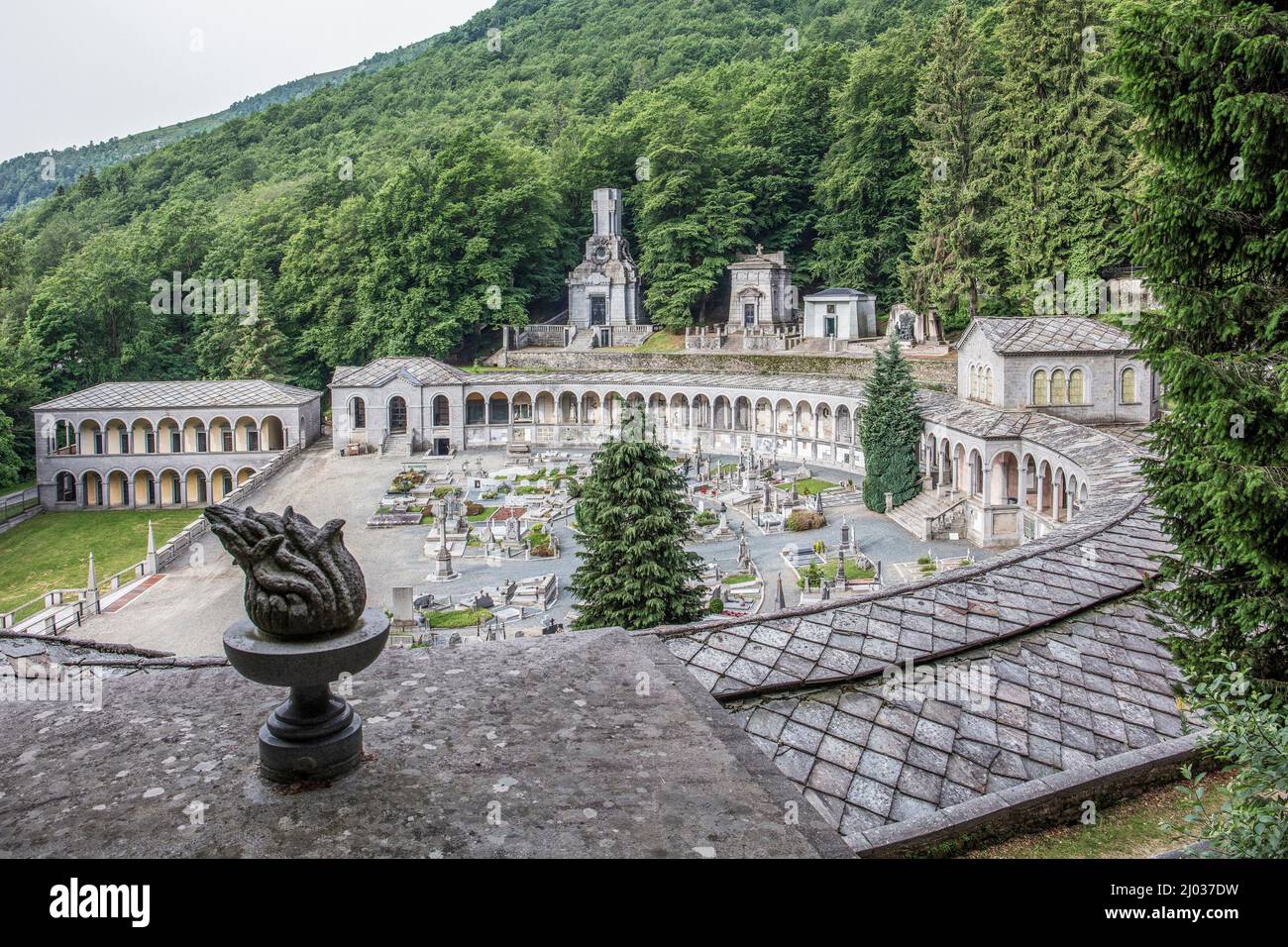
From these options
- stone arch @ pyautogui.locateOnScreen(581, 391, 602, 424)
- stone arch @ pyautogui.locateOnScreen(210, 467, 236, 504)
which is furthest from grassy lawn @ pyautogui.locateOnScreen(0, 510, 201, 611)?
stone arch @ pyautogui.locateOnScreen(581, 391, 602, 424)

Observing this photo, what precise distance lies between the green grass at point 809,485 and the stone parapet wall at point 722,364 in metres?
6.36

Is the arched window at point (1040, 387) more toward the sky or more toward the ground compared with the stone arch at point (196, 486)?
more toward the sky

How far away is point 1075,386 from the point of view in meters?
36.4

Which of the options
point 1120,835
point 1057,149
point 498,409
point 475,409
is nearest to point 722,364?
point 498,409

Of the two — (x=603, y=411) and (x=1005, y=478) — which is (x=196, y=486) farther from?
(x=1005, y=478)

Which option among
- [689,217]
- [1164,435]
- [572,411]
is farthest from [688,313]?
[1164,435]

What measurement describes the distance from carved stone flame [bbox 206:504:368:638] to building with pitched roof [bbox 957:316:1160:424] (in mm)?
33167

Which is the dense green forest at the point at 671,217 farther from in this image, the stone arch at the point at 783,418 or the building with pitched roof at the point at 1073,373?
the stone arch at the point at 783,418

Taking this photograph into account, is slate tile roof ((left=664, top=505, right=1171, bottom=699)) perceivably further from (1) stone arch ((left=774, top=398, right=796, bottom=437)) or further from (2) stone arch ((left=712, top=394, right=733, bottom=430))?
(2) stone arch ((left=712, top=394, right=733, bottom=430))

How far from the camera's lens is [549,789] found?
7.18 m

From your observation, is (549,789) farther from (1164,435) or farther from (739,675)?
(1164,435)

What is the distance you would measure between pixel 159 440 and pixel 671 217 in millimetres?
35668

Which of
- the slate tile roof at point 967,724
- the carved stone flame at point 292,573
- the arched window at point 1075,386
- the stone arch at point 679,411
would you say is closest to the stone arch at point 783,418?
the stone arch at point 679,411
